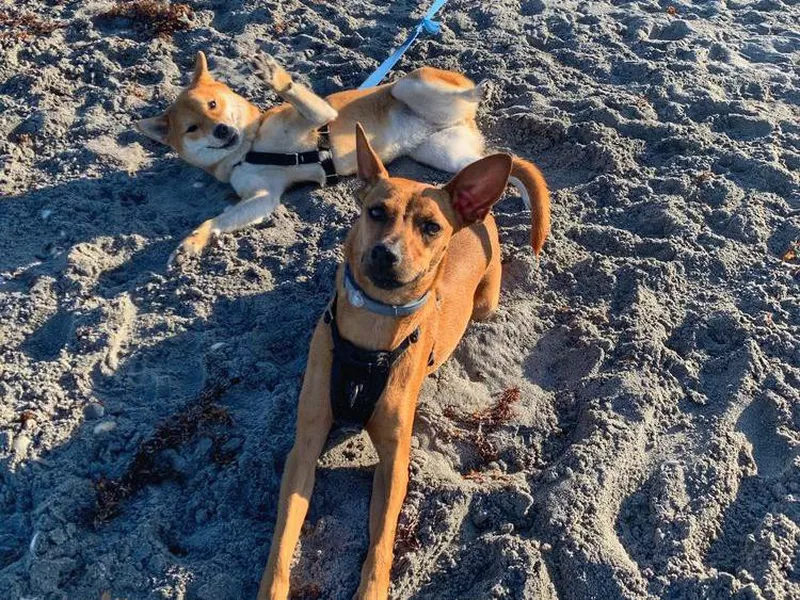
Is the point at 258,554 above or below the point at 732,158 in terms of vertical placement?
below

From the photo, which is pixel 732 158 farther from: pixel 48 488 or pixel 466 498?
→ pixel 48 488

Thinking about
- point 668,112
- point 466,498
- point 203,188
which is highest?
point 668,112

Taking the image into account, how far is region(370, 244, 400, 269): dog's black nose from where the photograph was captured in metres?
2.76

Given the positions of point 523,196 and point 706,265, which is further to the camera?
point 523,196

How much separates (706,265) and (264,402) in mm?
2710

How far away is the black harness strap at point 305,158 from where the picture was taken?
5.05 meters

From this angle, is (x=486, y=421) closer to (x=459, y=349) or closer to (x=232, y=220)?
(x=459, y=349)

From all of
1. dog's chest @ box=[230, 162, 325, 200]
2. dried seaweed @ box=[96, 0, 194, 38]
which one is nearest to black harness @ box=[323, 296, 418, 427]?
dog's chest @ box=[230, 162, 325, 200]

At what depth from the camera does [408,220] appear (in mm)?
2953

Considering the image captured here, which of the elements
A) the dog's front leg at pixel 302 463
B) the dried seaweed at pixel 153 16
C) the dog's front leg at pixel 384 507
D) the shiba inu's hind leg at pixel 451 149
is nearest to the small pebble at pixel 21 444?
the dog's front leg at pixel 302 463

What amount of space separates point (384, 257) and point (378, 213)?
27cm

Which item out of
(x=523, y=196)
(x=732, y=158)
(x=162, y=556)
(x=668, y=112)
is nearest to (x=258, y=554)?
(x=162, y=556)

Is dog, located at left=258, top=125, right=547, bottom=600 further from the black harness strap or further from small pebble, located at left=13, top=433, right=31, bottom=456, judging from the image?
the black harness strap

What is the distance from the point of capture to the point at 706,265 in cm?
439
